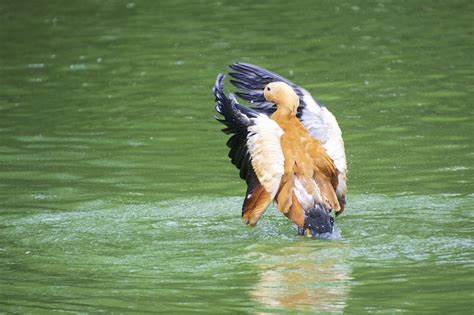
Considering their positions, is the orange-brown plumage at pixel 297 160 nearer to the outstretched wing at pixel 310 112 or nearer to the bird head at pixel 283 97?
the bird head at pixel 283 97

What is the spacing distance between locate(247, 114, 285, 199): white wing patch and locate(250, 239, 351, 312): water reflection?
0.50 meters

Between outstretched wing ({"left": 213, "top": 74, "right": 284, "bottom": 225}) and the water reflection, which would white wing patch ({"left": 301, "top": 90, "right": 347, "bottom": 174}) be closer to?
outstretched wing ({"left": 213, "top": 74, "right": 284, "bottom": 225})

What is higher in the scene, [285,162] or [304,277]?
[285,162]

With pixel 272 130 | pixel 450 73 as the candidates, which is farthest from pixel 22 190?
pixel 450 73

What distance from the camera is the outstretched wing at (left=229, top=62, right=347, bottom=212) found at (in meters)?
9.25

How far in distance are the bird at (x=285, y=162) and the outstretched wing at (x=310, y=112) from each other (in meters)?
0.01

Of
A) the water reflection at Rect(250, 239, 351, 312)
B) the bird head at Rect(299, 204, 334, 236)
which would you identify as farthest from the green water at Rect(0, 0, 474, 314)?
the bird head at Rect(299, 204, 334, 236)

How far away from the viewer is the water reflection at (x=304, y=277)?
727cm

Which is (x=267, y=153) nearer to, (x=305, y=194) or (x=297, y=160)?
(x=297, y=160)

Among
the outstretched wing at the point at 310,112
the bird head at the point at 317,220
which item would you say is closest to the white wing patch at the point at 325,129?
the outstretched wing at the point at 310,112

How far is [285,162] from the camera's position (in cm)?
896

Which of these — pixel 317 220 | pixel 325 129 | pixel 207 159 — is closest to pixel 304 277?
pixel 317 220

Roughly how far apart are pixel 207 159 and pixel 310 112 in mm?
2671

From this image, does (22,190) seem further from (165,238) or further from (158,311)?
(158,311)
